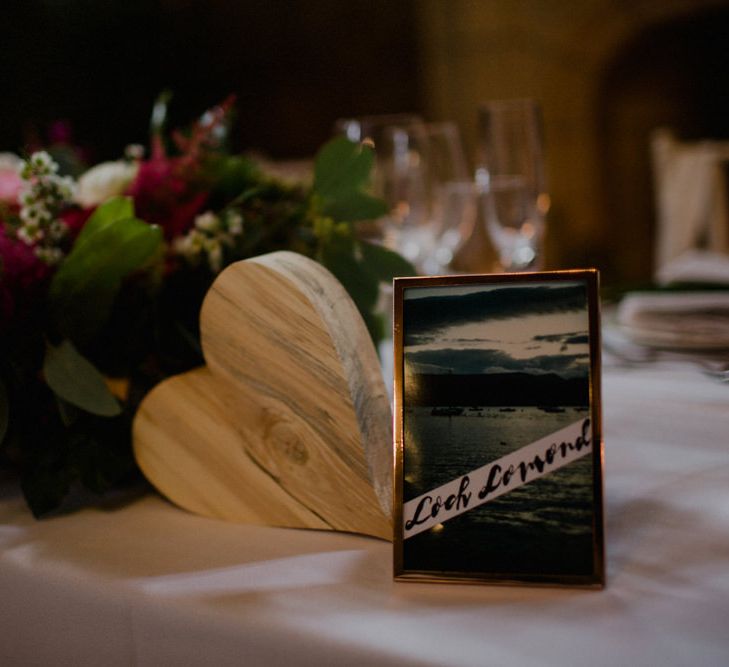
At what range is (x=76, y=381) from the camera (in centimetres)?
62

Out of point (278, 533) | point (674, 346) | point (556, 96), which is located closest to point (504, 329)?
point (278, 533)

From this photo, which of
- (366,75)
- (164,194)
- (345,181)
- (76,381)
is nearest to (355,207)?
(345,181)

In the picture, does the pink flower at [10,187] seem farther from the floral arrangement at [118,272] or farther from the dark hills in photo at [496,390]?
the dark hills in photo at [496,390]

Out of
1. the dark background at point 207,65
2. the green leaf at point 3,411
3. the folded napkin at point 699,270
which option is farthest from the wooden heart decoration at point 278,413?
the dark background at point 207,65

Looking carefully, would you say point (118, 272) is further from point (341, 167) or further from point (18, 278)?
point (341, 167)

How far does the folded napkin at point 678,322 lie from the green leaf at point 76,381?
619 mm

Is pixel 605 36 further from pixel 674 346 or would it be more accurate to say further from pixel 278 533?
pixel 278 533

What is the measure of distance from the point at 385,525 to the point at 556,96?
4.08 m

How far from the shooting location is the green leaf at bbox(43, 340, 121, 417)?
60 cm

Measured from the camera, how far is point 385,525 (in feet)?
1.77

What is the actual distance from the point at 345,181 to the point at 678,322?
442 millimetres

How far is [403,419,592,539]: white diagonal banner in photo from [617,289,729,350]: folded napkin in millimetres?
499

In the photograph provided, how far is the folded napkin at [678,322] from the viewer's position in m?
0.90

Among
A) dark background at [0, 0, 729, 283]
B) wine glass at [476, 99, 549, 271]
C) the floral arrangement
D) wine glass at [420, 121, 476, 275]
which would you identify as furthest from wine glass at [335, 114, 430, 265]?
dark background at [0, 0, 729, 283]
